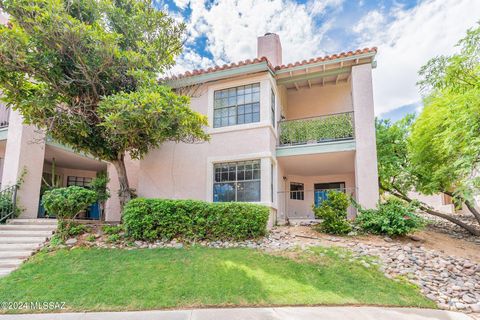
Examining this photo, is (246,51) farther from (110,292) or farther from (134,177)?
(110,292)

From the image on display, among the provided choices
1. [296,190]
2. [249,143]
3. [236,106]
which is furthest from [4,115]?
[296,190]

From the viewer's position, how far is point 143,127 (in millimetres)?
8289

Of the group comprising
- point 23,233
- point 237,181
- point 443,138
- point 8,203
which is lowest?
point 23,233

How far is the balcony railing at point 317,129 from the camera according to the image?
11422 millimetres

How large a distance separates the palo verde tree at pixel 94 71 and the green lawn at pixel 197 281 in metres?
3.66

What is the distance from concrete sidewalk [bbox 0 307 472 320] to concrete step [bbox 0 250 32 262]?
3453 millimetres

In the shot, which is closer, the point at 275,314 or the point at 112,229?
the point at 275,314

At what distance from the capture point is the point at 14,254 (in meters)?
7.74

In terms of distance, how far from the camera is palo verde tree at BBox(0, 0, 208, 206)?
24.2ft

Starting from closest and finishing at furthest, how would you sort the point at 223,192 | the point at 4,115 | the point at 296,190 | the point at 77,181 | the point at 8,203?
the point at 8,203 → the point at 223,192 → the point at 4,115 → the point at 296,190 → the point at 77,181

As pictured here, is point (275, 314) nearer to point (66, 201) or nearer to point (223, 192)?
point (223, 192)

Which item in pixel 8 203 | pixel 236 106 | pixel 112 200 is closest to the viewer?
pixel 8 203

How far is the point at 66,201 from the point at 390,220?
1060 centimetres

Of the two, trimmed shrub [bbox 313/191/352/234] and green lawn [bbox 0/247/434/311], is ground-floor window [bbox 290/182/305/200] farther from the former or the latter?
green lawn [bbox 0/247/434/311]
